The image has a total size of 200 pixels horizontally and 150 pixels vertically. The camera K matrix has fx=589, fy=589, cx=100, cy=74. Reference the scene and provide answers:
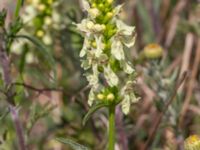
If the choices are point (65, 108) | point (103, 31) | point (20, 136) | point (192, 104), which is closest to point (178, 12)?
point (192, 104)

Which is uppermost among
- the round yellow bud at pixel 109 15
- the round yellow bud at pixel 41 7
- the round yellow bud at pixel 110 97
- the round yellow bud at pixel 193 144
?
the round yellow bud at pixel 109 15

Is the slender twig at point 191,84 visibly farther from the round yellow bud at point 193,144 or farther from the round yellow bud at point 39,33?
the round yellow bud at point 193,144

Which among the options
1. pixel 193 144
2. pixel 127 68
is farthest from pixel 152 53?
pixel 127 68

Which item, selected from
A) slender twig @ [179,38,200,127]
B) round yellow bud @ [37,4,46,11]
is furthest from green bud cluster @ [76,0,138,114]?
slender twig @ [179,38,200,127]

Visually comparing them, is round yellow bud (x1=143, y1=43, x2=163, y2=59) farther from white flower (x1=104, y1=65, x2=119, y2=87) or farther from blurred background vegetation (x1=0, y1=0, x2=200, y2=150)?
white flower (x1=104, y1=65, x2=119, y2=87)

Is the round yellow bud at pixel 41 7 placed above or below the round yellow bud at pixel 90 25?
below

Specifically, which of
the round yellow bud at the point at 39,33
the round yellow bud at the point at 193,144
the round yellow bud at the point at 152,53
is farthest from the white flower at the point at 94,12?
the round yellow bud at the point at 39,33

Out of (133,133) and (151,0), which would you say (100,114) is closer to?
(133,133)
